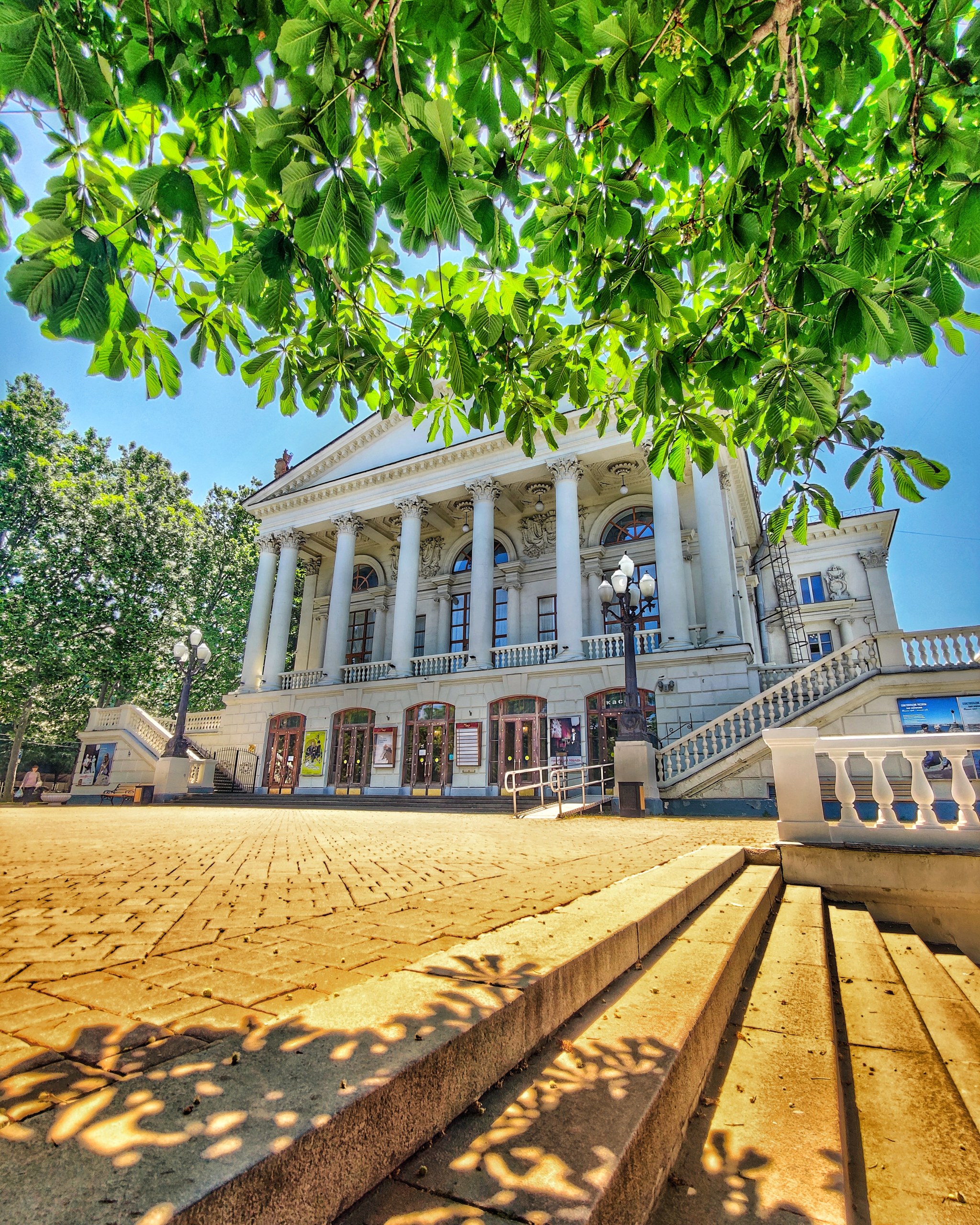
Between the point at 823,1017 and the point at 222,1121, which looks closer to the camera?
the point at 222,1121

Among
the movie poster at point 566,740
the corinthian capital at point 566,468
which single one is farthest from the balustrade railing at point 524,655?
the corinthian capital at point 566,468

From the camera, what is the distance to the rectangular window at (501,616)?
24375 millimetres

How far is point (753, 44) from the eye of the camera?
2527 millimetres

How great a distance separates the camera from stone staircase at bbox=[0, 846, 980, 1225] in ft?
3.20

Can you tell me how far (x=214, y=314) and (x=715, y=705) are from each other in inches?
657

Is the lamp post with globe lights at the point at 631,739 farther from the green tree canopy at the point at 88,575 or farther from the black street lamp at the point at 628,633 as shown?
the green tree canopy at the point at 88,575

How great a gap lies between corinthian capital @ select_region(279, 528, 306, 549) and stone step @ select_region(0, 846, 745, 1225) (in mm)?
27300

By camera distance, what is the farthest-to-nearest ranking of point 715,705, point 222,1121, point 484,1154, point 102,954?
point 715,705
point 102,954
point 484,1154
point 222,1121

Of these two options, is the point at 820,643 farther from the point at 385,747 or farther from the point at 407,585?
the point at 385,747

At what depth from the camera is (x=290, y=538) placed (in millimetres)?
27812

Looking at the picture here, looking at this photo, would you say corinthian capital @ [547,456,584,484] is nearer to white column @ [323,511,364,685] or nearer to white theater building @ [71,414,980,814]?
white theater building @ [71,414,980,814]

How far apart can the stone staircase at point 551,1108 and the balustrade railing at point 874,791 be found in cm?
283

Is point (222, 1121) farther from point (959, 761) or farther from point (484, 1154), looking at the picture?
point (959, 761)

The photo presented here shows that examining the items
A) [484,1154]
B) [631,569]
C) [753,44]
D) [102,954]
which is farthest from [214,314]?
[631,569]
